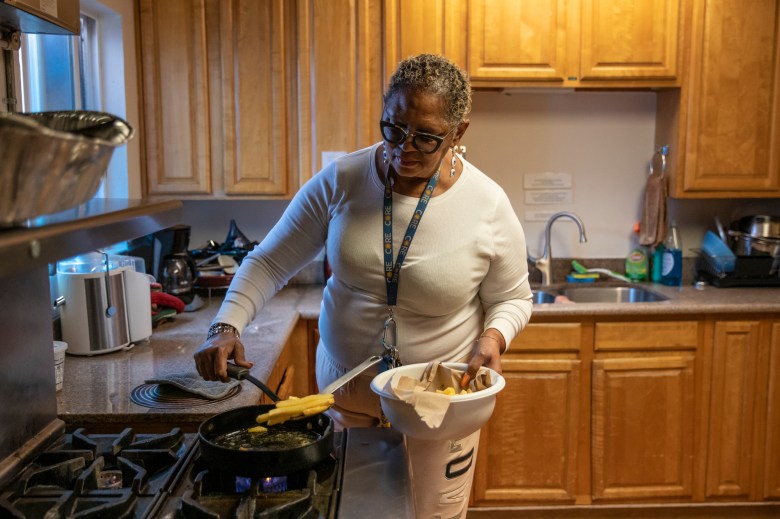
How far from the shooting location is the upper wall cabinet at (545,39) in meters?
2.89

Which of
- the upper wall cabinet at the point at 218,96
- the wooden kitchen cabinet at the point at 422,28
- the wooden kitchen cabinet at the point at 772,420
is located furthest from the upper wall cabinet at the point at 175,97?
the wooden kitchen cabinet at the point at 772,420

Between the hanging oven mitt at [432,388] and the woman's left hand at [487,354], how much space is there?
0.02 meters

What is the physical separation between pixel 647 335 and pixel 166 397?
1.86m

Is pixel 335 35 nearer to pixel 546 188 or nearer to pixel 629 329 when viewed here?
pixel 546 188

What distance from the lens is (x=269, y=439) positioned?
1280mm

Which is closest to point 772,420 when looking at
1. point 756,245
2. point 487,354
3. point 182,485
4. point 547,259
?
point 756,245

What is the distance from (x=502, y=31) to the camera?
2914mm

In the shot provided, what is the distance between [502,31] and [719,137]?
0.96m

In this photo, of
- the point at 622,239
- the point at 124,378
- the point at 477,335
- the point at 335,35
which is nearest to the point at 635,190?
the point at 622,239

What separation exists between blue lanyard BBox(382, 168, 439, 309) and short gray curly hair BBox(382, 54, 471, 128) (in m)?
0.18

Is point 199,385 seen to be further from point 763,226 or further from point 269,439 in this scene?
point 763,226

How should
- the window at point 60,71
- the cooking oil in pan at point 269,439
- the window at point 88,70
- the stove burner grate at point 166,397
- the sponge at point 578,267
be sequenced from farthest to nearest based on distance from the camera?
the sponge at point 578,267
the window at point 88,70
the window at point 60,71
the stove burner grate at point 166,397
the cooking oil in pan at point 269,439

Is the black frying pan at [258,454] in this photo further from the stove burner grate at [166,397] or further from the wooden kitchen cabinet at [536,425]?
the wooden kitchen cabinet at [536,425]

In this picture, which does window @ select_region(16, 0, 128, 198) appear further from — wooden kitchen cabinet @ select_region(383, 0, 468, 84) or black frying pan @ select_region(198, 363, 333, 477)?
black frying pan @ select_region(198, 363, 333, 477)
